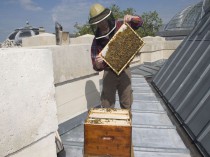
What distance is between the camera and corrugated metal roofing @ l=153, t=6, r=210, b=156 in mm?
4434

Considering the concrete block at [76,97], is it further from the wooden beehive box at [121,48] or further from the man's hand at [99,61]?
the wooden beehive box at [121,48]

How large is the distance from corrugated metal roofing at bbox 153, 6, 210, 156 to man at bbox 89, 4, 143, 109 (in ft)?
4.15

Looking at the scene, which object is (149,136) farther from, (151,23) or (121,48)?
(151,23)

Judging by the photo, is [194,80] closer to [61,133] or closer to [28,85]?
[61,133]

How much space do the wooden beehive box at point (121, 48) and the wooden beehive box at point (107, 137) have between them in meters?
1.42

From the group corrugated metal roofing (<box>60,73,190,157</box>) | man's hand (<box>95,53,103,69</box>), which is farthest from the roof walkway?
man's hand (<box>95,53,103,69</box>)

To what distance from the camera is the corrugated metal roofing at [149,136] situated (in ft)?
14.3

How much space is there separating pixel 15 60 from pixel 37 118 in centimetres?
80

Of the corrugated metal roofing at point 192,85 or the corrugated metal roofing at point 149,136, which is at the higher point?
the corrugated metal roofing at point 192,85

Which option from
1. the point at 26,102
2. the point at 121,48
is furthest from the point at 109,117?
the point at 121,48

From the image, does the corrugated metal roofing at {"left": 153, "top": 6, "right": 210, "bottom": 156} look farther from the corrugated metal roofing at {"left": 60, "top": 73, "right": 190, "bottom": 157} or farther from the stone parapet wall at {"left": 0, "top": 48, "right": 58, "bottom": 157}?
the stone parapet wall at {"left": 0, "top": 48, "right": 58, "bottom": 157}

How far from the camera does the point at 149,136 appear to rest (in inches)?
194

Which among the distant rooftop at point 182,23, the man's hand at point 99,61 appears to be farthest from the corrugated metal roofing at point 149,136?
the distant rooftop at point 182,23

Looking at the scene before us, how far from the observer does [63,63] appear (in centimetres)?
514
